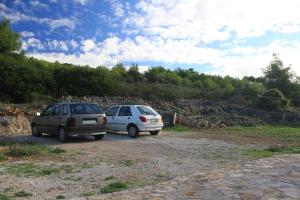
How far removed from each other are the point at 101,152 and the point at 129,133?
17.7 feet

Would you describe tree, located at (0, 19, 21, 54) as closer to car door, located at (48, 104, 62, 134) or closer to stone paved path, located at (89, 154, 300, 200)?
car door, located at (48, 104, 62, 134)

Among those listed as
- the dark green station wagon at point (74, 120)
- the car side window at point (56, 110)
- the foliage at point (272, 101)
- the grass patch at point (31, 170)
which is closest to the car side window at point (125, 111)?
the dark green station wagon at point (74, 120)

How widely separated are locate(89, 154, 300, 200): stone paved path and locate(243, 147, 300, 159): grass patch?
2235 millimetres

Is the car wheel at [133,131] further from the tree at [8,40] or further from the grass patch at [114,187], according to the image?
the tree at [8,40]

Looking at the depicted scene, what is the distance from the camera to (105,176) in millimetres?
9195

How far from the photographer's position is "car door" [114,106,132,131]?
62.2ft

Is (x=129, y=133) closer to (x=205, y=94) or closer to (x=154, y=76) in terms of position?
(x=205, y=94)

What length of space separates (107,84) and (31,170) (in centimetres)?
1964

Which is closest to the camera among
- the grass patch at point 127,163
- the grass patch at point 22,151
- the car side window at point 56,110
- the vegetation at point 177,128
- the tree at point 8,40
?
the grass patch at point 127,163

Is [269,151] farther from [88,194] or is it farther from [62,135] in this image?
[62,135]

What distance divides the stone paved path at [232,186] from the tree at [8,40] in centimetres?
2772

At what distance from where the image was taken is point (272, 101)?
29078mm

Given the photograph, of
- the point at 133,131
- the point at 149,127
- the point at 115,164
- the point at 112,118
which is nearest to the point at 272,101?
the point at 149,127

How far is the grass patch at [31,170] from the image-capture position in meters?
9.50
